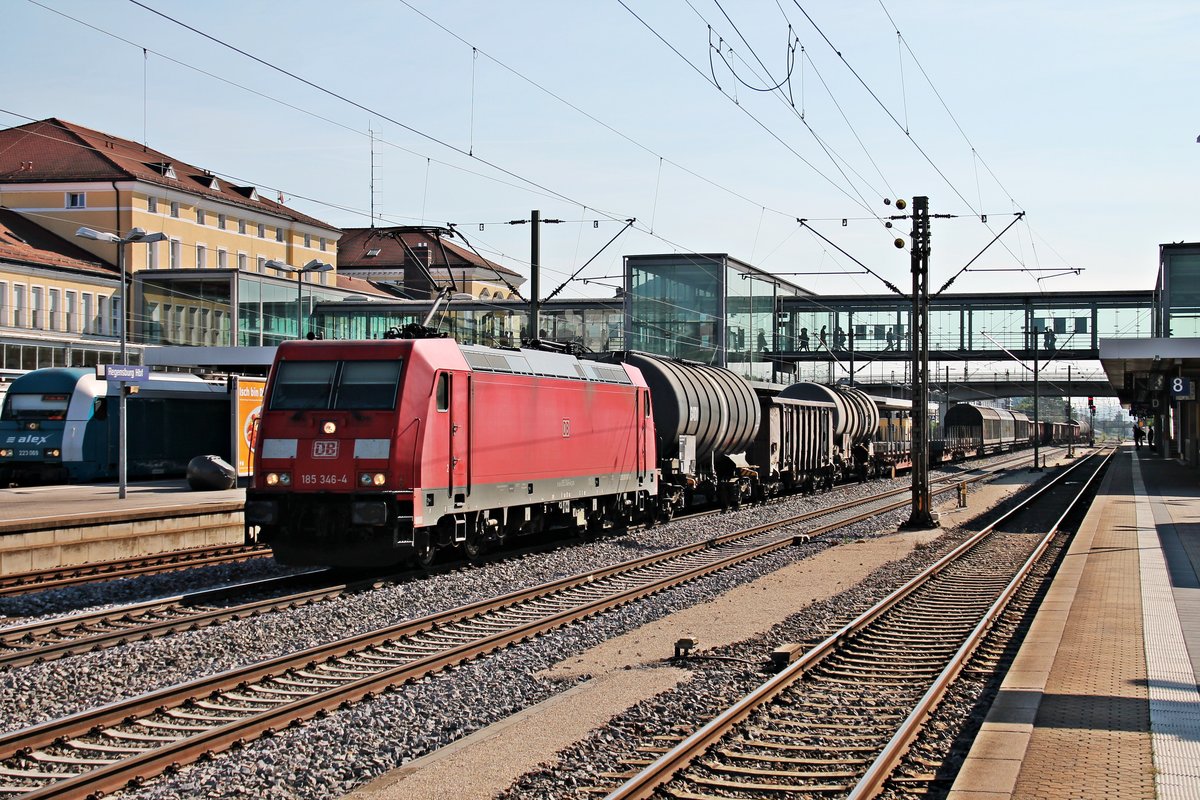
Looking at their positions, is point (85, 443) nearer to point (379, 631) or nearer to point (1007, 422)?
point (379, 631)

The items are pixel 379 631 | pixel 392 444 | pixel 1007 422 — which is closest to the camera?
pixel 379 631

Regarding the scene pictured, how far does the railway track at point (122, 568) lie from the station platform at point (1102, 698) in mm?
12164

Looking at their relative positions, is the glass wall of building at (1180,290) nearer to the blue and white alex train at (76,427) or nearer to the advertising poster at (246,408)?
the advertising poster at (246,408)

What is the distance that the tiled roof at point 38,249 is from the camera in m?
51.3

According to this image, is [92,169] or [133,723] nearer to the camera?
[133,723]

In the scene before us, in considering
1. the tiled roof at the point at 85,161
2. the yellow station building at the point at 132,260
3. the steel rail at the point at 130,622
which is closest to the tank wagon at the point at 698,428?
the steel rail at the point at 130,622

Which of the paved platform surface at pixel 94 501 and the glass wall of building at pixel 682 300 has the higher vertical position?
the glass wall of building at pixel 682 300

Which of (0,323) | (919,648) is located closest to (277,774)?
(919,648)

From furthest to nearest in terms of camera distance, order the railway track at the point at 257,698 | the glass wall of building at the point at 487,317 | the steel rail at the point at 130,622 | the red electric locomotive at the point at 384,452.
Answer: the glass wall of building at the point at 487,317 → the red electric locomotive at the point at 384,452 → the steel rail at the point at 130,622 → the railway track at the point at 257,698

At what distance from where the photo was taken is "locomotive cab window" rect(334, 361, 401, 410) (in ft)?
52.5

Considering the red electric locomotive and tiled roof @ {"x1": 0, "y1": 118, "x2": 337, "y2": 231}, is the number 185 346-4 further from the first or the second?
tiled roof @ {"x1": 0, "y1": 118, "x2": 337, "y2": 231}

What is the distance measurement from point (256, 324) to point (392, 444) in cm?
4185

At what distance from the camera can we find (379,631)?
1236cm

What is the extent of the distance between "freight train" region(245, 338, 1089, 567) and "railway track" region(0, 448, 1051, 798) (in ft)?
6.93
